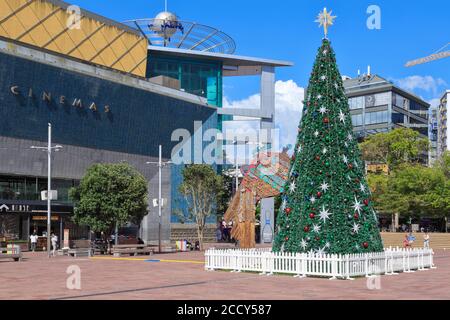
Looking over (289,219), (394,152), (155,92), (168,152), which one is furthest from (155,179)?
(289,219)

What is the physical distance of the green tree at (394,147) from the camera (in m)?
72.2

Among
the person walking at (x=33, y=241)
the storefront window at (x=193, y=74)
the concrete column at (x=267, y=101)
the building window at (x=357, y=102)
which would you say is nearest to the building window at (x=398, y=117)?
the building window at (x=357, y=102)

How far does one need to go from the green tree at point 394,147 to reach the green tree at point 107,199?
3735 cm

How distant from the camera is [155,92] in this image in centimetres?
6250

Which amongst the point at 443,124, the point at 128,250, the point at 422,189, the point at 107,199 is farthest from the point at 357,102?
the point at 128,250

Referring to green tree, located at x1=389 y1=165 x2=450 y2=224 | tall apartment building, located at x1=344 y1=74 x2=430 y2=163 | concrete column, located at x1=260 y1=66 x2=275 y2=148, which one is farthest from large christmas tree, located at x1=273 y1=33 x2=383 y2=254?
tall apartment building, located at x1=344 y1=74 x2=430 y2=163

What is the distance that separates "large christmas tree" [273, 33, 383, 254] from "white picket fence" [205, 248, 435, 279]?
1.70ft

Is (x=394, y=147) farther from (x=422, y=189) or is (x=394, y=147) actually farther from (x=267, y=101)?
(x=267, y=101)

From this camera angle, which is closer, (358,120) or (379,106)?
(379,106)

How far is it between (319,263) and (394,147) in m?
54.4

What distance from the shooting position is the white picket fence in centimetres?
2045

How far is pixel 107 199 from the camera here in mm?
41000
